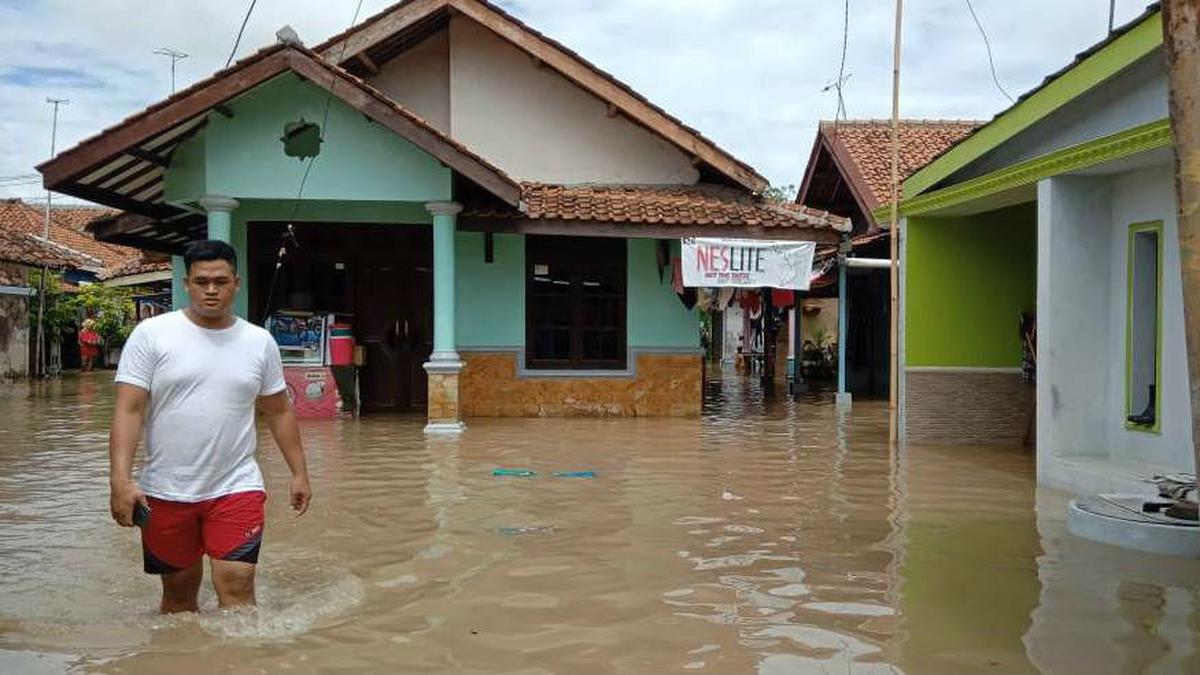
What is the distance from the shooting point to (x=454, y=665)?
4105 millimetres

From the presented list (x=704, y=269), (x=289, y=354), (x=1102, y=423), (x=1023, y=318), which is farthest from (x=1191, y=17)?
(x=289, y=354)

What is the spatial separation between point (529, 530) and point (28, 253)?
2215cm

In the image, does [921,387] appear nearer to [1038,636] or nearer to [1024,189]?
[1024,189]

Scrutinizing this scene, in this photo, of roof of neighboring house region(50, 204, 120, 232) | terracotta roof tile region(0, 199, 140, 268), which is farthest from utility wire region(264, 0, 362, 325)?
roof of neighboring house region(50, 204, 120, 232)

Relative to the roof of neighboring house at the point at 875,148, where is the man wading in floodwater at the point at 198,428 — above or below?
below

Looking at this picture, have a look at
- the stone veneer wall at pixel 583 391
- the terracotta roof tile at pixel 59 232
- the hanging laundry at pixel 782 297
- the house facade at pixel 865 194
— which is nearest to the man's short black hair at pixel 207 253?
the stone veneer wall at pixel 583 391

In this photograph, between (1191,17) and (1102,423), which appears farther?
(1102,423)

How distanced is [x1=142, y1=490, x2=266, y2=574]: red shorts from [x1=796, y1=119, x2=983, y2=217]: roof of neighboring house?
12430mm

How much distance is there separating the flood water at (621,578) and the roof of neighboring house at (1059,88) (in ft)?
9.87

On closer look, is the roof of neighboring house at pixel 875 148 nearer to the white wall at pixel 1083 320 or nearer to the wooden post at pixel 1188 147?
the white wall at pixel 1083 320

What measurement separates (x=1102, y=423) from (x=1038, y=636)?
15.7 ft

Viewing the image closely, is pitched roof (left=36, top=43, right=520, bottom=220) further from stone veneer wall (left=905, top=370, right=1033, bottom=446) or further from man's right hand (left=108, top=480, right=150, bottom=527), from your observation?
man's right hand (left=108, top=480, right=150, bottom=527)

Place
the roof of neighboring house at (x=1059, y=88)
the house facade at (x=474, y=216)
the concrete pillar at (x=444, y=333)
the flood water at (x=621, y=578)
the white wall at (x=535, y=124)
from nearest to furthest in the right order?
the flood water at (x=621, y=578) → the roof of neighboring house at (x=1059, y=88) → the concrete pillar at (x=444, y=333) → the house facade at (x=474, y=216) → the white wall at (x=535, y=124)

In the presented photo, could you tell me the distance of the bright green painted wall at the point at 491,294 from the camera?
14180mm
